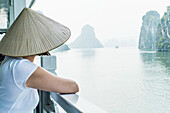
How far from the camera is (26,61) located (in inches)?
21.4

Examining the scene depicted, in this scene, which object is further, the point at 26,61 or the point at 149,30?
the point at 149,30

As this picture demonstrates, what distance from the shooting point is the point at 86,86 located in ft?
111

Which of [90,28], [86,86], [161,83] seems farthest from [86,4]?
[161,83]

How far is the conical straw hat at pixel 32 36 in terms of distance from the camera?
54cm

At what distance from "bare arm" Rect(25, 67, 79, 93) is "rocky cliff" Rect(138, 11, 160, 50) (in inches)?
1919

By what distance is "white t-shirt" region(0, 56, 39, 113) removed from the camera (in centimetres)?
53

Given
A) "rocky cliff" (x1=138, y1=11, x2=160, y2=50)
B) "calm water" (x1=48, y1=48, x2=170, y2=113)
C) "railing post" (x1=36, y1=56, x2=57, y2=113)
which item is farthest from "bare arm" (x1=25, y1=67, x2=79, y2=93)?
"rocky cliff" (x1=138, y1=11, x2=160, y2=50)

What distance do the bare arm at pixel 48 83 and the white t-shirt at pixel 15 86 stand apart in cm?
1

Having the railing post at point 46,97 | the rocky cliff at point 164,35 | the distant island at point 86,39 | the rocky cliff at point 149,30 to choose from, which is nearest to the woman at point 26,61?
the railing post at point 46,97

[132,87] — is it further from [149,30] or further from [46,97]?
[46,97]

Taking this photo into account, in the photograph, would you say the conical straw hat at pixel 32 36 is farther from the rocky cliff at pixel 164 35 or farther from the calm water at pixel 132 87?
the rocky cliff at pixel 164 35

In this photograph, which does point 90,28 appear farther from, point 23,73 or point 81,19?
point 23,73

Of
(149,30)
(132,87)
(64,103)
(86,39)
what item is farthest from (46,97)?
(86,39)

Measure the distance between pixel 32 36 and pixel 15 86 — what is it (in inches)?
5.5
